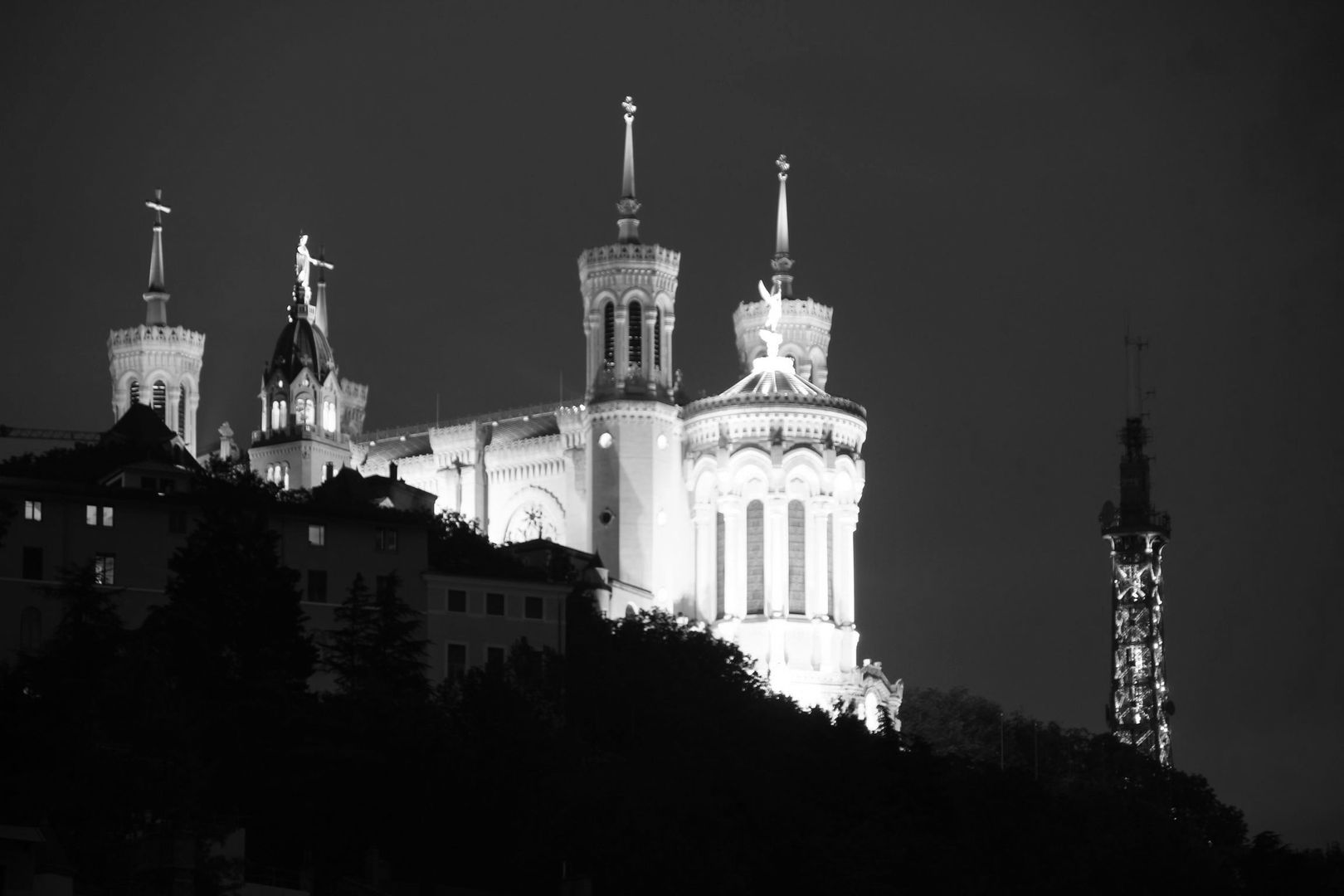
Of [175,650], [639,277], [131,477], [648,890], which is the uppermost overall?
[639,277]

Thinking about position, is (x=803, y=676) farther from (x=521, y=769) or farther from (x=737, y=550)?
(x=521, y=769)

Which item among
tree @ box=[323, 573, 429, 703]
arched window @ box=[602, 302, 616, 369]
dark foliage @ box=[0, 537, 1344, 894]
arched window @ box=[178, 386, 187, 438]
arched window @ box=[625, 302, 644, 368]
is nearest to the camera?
dark foliage @ box=[0, 537, 1344, 894]

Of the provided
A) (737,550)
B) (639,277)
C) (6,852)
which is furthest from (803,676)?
(6,852)

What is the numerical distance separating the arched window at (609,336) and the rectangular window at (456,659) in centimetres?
3363

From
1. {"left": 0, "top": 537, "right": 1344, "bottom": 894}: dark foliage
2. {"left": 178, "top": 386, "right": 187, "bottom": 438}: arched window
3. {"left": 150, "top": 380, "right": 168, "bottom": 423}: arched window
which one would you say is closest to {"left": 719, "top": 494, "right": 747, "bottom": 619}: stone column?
{"left": 0, "top": 537, "right": 1344, "bottom": 894}: dark foliage

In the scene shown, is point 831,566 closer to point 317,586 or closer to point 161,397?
point 317,586

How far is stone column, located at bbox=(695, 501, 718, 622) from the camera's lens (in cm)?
13188

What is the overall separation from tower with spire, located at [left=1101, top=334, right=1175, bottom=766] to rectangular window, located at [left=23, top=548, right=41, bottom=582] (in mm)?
76067

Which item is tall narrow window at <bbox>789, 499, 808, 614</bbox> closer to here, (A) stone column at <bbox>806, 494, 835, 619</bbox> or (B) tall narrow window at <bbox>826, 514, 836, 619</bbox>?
(A) stone column at <bbox>806, 494, 835, 619</bbox>

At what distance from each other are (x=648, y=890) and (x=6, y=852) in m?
24.9

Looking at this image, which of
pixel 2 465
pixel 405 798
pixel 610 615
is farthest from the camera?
pixel 610 615

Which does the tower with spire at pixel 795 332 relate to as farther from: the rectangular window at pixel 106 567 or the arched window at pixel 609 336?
the rectangular window at pixel 106 567

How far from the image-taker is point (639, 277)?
137 metres

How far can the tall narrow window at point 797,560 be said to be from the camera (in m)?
131
